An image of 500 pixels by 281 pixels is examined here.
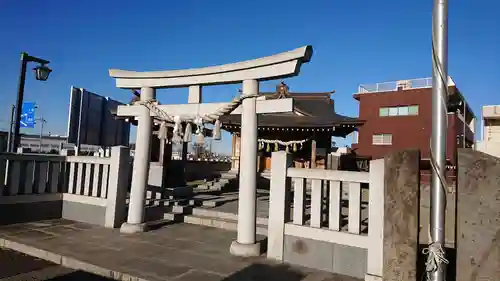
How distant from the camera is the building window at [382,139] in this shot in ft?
100

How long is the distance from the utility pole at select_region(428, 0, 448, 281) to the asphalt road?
4.61 meters

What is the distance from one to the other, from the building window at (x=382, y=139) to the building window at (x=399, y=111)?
6.98 ft

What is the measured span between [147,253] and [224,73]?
393 centimetres

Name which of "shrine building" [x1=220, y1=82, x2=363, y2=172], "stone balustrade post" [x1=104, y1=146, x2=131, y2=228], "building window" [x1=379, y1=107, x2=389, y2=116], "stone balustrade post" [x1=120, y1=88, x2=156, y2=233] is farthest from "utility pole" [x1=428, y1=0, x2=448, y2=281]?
"building window" [x1=379, y1=107, x2=389, y2=116]

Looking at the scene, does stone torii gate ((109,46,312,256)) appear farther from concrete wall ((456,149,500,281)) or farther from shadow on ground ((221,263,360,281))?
concrete wall ((456,149,500,281))

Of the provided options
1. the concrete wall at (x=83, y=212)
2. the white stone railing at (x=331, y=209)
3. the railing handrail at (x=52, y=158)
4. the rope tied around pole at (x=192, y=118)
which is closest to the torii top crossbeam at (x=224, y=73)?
the rope tied around pole at (x=192, y=118)

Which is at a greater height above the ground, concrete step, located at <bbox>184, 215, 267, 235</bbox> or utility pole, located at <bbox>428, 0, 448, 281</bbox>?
utility pole, located at <bbox>428, 0, 448, 281</bbox>

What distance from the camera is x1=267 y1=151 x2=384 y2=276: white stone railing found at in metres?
4.79

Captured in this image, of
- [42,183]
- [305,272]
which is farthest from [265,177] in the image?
[305,272]

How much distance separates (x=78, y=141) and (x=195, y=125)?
533cm

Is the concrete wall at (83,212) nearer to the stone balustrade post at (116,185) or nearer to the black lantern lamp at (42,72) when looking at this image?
the stone balustrade post at (116,185)

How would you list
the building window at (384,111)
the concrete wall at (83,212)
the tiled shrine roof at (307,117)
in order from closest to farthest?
the concrete wall at (83,212) → the tiled shrine roof at (307,117) → the building window at (384,111)

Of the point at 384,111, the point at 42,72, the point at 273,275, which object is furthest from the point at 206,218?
the point at 384,111

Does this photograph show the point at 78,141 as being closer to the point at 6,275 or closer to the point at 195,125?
the point at 195,125
